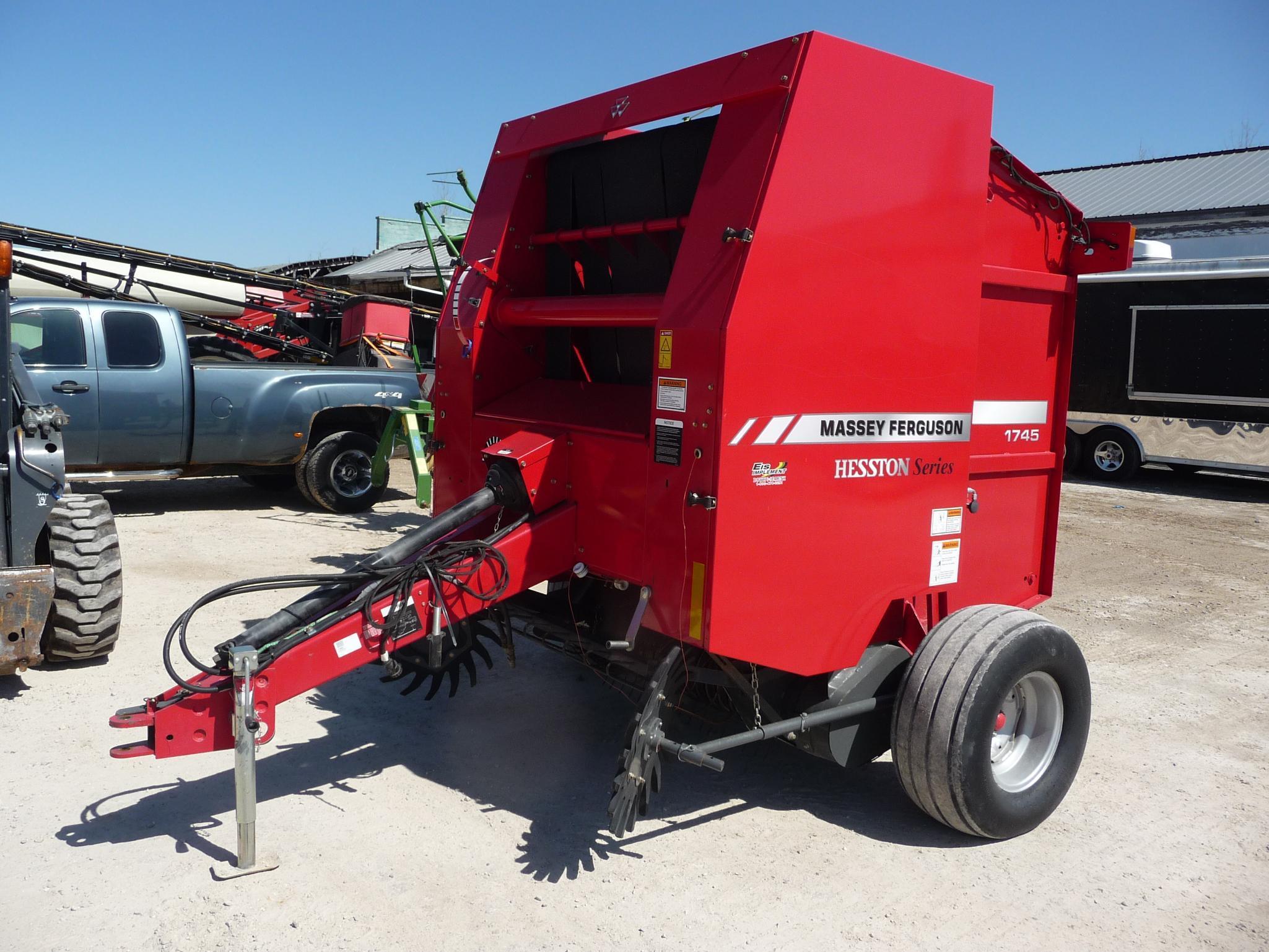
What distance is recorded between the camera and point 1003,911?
3553 mm

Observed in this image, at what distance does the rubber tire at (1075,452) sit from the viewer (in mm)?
15086

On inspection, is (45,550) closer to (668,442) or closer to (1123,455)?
(668,442)

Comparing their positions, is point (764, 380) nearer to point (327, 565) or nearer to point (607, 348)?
point (607, 348)

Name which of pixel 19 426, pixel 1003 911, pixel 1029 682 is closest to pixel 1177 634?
pixel 1029 682

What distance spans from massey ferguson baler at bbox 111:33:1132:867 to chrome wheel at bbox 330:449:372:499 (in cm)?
571

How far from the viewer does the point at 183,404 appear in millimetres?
9219

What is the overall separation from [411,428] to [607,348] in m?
4.51

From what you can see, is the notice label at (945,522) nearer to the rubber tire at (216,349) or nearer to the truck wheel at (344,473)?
the truck wheel at (344,473)

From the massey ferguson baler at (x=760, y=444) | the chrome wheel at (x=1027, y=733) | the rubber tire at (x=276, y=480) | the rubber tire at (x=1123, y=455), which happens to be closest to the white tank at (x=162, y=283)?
the rubber tire at (x=276, y=480)

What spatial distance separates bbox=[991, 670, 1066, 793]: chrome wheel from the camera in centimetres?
423

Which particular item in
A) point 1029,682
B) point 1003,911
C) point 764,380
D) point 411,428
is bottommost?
point 1003,911

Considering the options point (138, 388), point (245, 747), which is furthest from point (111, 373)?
point (245, 747)

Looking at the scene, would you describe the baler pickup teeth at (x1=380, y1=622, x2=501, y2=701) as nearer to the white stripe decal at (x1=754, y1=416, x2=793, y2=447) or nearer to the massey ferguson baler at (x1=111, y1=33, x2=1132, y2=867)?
the massey ferguson baler at (x1=111, y1=33, x2=1132, y2=867)

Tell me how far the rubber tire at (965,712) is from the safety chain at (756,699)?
510mm
